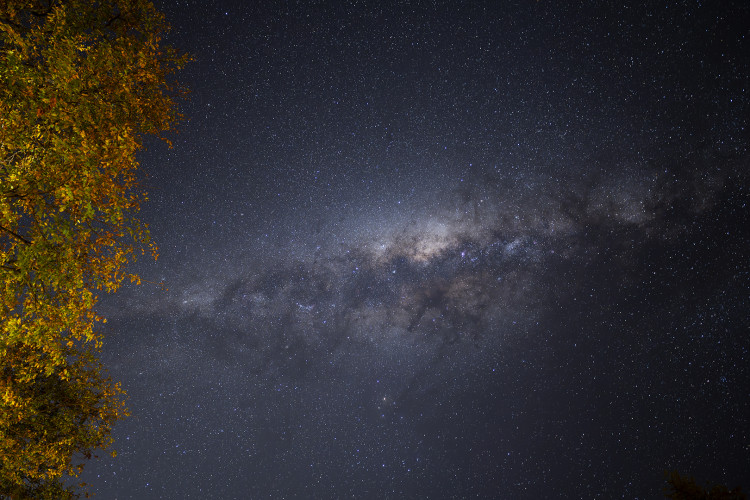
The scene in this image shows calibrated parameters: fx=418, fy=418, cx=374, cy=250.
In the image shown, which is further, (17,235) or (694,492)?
(694,492)

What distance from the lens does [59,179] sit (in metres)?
4.33

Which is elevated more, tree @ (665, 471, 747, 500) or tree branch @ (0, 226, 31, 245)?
tree branch @ (0, 226, 31, 245)

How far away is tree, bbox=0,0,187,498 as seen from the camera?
13.7 feet

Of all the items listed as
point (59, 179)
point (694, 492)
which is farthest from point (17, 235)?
point (694, 492)

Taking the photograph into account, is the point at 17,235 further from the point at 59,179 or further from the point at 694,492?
the point at 694,492

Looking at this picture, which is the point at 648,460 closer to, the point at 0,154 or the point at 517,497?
the point at 517,497

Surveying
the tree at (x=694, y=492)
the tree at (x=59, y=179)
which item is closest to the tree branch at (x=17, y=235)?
the tree at (x=59, y=179)

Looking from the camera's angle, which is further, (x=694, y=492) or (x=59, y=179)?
(x=694, y=492)

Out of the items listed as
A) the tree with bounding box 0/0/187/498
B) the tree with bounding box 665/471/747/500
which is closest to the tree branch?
the tree with bounding box 0/0/187/498

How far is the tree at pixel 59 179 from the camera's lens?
4.17 metres

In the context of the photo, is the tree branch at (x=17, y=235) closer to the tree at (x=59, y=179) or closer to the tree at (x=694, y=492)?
the tree at (x=59, y=179)

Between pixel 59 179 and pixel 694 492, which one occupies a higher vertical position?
pixel 59 179

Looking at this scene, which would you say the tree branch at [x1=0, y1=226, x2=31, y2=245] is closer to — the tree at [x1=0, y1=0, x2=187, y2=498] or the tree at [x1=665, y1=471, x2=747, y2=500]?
the tree at [x1=0, y1=0, x2=187, y2=498]

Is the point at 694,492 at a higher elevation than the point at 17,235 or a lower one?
lower
